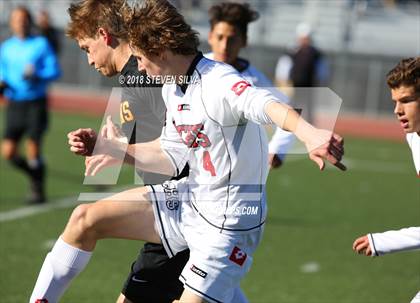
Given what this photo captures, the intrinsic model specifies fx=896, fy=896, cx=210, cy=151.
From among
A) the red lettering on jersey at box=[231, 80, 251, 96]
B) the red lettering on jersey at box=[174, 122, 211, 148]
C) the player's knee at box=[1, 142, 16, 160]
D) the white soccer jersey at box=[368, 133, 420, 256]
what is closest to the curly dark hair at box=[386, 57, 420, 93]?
the white soccer jersey at box=[368, 133, 420, 256]

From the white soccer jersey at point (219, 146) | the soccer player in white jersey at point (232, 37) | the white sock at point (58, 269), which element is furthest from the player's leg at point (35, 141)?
the white soccer jersey at point (219, 146)

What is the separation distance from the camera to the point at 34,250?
27.2ft

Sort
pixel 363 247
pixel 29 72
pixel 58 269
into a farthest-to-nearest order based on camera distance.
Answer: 1. pixel 29 72
2. pixel 58 269
3. pixel 363 247

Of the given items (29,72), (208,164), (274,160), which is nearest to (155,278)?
(208,164)

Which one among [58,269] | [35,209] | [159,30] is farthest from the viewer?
[35,209]

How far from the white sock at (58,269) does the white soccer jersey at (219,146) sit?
71 centimetres

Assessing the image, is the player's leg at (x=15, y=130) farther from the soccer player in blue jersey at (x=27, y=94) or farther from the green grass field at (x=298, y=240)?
the green grass field at (x=298, y=240)

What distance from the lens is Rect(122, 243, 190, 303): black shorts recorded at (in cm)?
498

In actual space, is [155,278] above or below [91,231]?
below

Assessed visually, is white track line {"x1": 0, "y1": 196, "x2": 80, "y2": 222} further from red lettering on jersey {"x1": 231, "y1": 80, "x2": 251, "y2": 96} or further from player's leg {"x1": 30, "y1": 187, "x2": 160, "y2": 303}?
red lettering on jersey {"x1": 231, "y1": 80, "x2": 251, "y2": 96}

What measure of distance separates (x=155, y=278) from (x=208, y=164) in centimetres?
91

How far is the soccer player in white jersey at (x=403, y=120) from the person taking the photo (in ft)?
14.5

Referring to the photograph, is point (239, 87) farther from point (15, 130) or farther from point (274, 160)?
point (15, 130)

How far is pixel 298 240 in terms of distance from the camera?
30.4 feet
